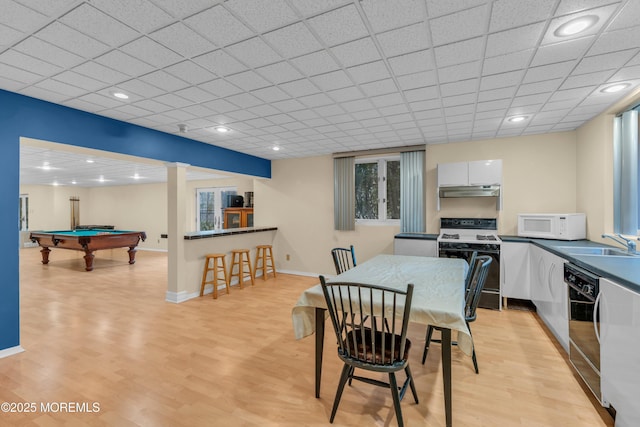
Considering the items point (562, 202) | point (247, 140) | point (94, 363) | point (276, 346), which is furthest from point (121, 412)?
point (562, 202)

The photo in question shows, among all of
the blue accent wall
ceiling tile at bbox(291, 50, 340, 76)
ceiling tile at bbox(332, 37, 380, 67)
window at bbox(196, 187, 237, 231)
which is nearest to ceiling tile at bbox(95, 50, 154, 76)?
ceiling tile at bbox(291, 50, 340, 76)

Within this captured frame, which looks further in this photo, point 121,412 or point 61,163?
point 61,163

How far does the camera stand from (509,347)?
9.48ft

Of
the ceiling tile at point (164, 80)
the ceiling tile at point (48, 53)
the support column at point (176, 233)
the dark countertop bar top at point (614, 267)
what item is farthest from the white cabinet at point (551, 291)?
the support column at point (176, 233)

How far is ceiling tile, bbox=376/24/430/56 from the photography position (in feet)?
6.08

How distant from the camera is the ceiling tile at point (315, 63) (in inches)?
85.4

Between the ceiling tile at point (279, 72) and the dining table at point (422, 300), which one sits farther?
the ceiling tile at point (279, 72)

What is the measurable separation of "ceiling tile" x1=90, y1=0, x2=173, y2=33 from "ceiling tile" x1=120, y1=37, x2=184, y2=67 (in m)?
0.15

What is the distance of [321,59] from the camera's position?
7.27 ft

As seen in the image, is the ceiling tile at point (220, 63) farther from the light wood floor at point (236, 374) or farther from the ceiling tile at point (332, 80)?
the light wood floor at point (236, 374)

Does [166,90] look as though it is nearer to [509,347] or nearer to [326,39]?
[326,39]

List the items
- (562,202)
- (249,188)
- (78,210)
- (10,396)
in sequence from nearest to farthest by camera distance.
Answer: (10,396) < (562,202) < (249,188) < (78,210)

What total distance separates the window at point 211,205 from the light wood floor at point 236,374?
16.3 ft

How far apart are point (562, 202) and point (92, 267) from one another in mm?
9249
